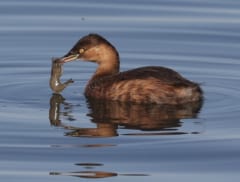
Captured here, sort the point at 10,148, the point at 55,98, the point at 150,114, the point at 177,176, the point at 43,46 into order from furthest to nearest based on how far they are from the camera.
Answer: the point at 43,46 < the point at 55,98 < the point at 150,114 < the point at 10,148 < the point at 177,176

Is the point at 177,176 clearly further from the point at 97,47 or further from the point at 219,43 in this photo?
the point at 219,43

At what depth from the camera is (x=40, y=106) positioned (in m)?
13.4

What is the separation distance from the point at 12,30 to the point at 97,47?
3.25 m

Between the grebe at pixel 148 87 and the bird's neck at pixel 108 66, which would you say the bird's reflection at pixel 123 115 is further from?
the bird's neck at pixel 108 66

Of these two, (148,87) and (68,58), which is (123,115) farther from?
(68,58)

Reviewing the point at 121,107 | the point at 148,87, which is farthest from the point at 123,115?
the point at 148,87

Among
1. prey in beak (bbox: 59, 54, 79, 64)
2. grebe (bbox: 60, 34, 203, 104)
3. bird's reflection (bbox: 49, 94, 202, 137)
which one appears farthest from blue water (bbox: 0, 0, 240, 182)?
prey in beak (bbox: 59, 54, 79, 64)

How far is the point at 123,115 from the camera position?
13.0 metres

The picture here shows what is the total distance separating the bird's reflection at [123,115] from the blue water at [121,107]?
0.02m

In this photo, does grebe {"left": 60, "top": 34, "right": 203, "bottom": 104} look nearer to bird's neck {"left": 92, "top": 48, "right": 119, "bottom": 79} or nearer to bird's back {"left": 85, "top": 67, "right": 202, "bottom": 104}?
bird's back {"left": 85, "top": 67, "right": 202, "bottom": 104}

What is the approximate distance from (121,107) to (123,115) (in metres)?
0.53

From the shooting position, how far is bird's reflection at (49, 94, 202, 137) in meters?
12.2

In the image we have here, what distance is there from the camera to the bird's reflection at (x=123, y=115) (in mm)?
12164

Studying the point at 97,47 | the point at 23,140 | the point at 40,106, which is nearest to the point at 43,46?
the point at 97,47
